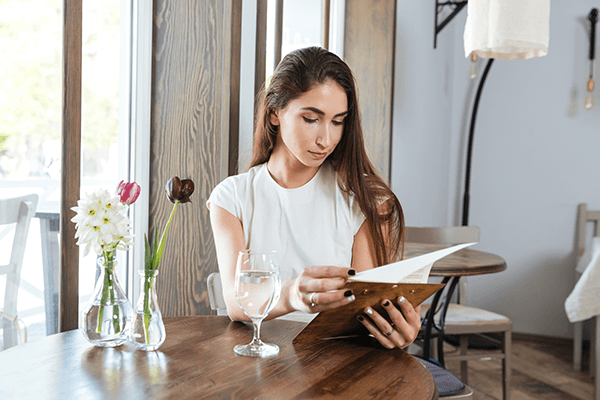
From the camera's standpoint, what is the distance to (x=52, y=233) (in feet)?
4.18

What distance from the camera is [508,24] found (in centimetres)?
199

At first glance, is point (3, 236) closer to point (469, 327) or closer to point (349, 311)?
point (349, 311)

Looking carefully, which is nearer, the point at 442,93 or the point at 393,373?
the point at 393,373

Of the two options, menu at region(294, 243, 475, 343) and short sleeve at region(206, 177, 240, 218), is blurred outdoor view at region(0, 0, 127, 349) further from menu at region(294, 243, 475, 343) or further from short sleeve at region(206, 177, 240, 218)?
menu at region(294, 243, 475, 343)

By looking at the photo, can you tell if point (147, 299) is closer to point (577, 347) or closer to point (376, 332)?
point (376, 332)

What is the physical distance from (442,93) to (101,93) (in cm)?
263

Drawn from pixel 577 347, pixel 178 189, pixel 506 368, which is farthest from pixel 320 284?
pixel 577 347

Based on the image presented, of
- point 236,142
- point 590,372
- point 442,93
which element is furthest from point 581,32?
point 236,142

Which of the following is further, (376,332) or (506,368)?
(506,368)

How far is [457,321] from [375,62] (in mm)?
1467

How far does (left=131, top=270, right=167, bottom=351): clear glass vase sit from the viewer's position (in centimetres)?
86

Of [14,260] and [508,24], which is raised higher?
[508,24]

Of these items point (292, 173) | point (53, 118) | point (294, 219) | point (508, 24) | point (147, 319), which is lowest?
point (147, 319)

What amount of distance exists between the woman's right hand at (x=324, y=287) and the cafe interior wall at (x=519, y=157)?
2492 mm
